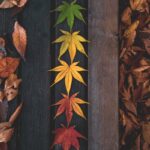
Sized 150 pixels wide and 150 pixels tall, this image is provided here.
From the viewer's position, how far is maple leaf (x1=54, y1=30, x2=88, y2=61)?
1434 millimetres

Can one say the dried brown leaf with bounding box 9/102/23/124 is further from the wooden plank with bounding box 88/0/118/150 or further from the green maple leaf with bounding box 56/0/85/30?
the green maple leaf with bounding box 56/0/85/30

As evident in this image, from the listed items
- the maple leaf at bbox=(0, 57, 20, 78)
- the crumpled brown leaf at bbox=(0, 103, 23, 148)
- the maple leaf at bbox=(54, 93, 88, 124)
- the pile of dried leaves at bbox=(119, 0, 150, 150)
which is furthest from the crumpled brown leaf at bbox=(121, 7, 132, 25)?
the crumpled brown leaf at bbox=(0, 103, 23, 148)

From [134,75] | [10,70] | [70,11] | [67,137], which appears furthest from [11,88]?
[134,75]

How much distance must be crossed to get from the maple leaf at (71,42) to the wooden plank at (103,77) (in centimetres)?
5

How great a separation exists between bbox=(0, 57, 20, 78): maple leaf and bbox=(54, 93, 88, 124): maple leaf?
256 millimetres

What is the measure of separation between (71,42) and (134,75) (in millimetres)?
341

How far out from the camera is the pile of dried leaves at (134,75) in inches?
59.4

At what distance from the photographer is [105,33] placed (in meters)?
1.45

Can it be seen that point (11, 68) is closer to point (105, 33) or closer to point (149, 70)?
point (105, 33)

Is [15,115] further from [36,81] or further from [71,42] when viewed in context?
[71,42]

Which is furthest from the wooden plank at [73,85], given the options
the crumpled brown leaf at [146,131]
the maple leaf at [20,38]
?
the crumpled brown leaf at [146,131]

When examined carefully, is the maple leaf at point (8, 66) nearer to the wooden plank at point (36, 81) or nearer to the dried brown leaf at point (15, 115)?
the wooden plank at point (36, 81)

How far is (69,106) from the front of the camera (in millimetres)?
1435

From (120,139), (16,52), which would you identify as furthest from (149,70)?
(16,52)
